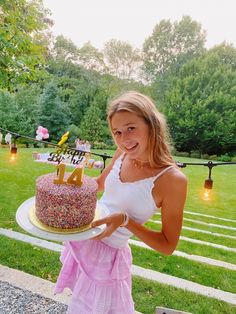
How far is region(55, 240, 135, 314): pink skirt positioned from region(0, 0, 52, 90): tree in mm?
5327

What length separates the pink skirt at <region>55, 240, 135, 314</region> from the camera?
138 centimetres

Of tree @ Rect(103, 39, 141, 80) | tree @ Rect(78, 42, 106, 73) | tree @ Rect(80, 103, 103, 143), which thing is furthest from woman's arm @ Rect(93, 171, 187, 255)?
tree @ Rect(103, 39, 141, 80)

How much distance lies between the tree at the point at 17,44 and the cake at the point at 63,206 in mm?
5224

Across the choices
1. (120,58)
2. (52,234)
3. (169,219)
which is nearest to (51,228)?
(52,234)

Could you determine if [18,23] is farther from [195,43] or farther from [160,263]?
[195,43]

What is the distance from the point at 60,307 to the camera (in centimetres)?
251

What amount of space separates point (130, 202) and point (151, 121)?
1.30 feet

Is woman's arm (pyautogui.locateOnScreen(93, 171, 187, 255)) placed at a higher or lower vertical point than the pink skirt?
higher

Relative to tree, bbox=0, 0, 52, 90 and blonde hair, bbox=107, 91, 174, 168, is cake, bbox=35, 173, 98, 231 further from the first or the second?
tree, bbox=0, 0, 52, 90

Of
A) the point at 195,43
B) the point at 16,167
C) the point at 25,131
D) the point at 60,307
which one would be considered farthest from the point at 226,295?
the point at 195,43

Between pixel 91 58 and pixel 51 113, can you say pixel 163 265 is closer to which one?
pixel 51 113

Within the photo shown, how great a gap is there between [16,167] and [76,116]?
16.4 meters

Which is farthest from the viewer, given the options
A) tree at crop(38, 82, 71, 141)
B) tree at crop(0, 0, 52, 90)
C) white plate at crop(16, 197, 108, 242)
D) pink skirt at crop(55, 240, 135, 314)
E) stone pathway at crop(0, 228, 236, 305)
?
tree at crop(38, 82, 71, 141)

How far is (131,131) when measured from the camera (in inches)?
52.5
